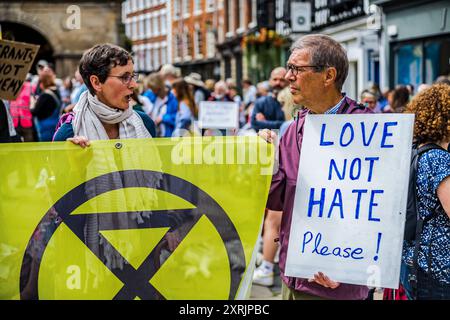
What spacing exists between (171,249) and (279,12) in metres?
30.5

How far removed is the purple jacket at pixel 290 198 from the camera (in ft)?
11.6

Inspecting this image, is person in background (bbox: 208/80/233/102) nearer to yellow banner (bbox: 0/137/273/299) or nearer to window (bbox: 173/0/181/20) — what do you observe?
window (bbox: 173/0/181/20)

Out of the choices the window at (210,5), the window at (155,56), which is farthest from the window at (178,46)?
the window at (210,5)

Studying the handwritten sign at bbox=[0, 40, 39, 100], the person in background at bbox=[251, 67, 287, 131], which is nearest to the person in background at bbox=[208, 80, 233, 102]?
the person in background at bbox=[251, 67, 287, 131]

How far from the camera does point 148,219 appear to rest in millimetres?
3334

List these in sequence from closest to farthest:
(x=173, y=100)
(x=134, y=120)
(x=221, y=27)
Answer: (x=134, y=120) < (x=173, y=100) < (x=221, y=27)

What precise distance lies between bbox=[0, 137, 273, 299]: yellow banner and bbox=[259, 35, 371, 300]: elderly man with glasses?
10.6 inches

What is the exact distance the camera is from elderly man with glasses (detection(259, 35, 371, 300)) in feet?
11.8

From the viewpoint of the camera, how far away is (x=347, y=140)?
11.0 ft

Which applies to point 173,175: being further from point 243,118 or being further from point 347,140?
point 243,118

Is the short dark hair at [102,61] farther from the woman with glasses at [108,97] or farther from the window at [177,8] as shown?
the window at [177,8]
